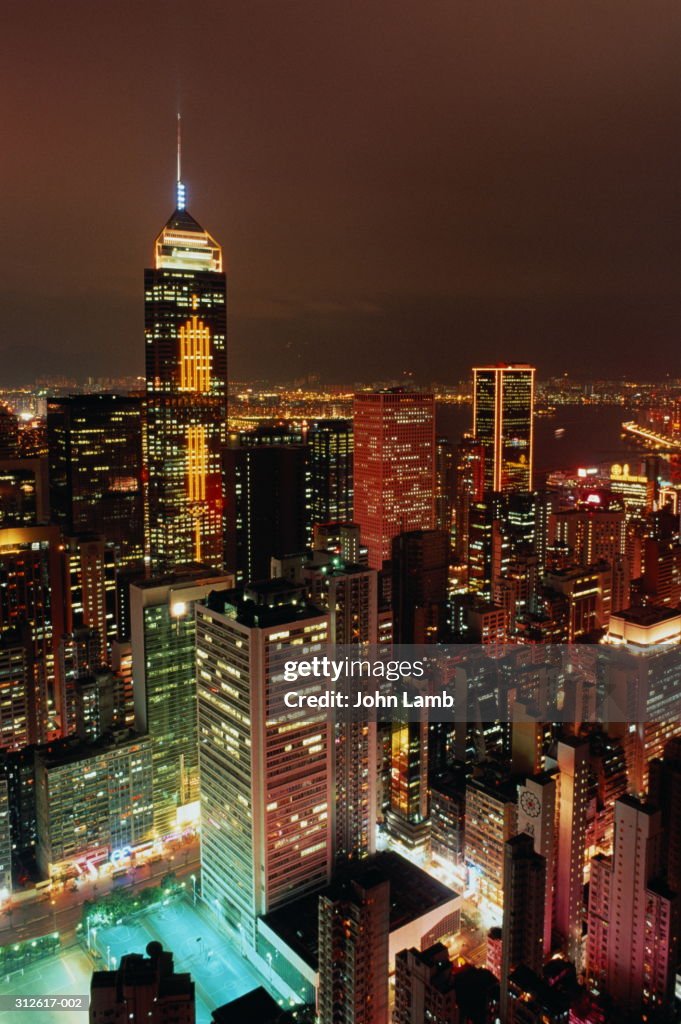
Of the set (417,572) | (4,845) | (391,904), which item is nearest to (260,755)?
(391,904)

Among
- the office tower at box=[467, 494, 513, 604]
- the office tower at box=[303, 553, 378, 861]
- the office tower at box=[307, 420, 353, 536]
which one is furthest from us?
the office tower at box=[307, 420, 353, 536]

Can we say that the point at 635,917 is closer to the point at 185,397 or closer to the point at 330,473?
the point at 330,473

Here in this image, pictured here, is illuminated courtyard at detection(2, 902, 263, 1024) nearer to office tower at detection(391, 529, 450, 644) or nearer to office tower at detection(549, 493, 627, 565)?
office tower at detection(391, 529, 450, 644)

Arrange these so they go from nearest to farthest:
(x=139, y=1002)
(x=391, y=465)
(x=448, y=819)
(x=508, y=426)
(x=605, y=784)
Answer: (x=139, y=1002) < (x=605, y=784) < (x=448, y=819) < (x=391, y=465) < (x=508, y=426)

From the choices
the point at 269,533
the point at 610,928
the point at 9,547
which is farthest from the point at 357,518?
the point at 610,928

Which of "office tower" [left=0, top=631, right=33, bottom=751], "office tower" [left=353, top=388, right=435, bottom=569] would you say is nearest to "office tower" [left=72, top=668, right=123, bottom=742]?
"office tower" [left=0, top=631, right=33, bottom=751]

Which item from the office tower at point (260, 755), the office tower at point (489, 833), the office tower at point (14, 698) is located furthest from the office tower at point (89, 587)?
the office tower at point (489, 833)
